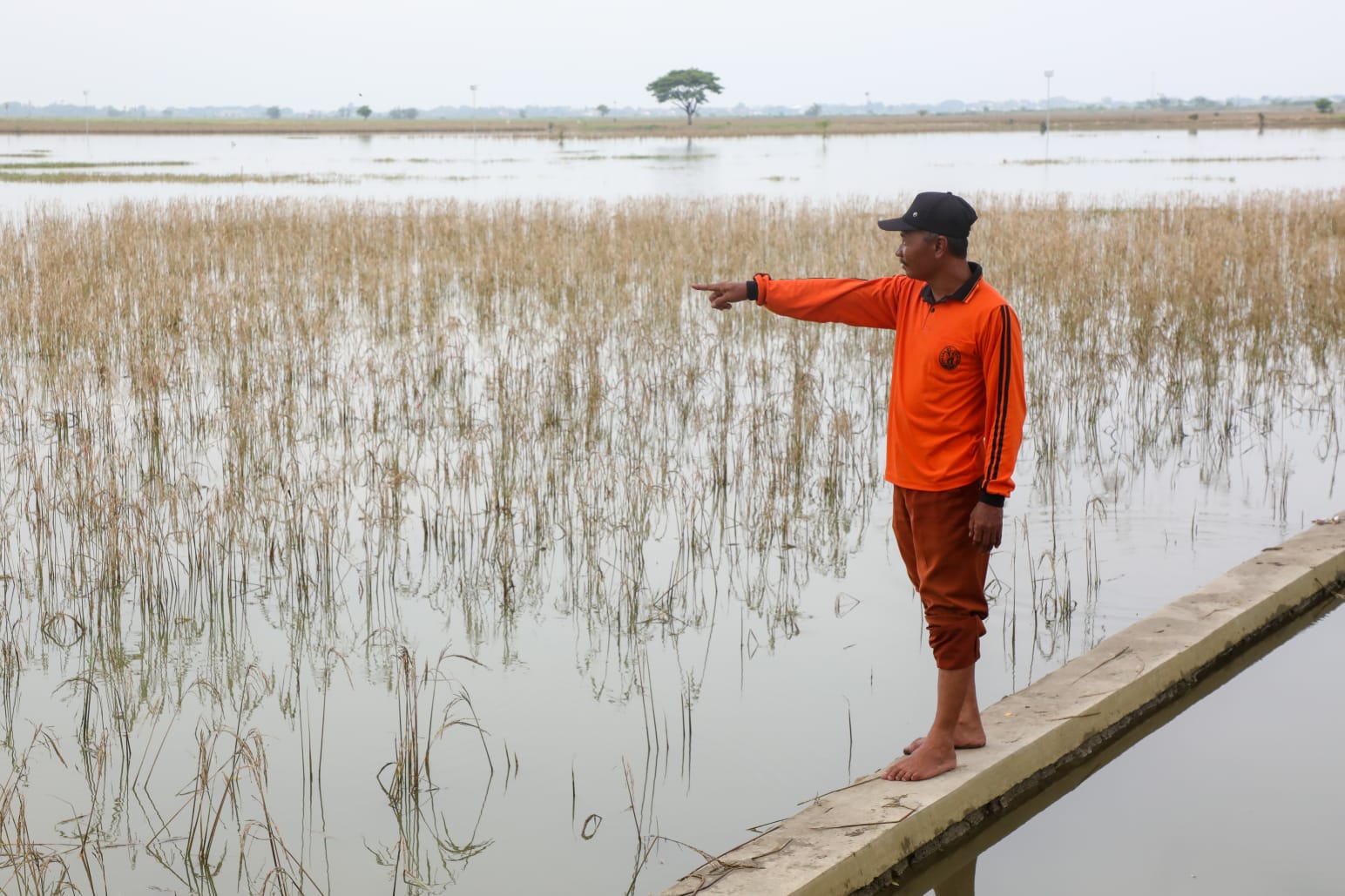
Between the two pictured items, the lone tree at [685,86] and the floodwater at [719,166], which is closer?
the floodwater at [719,166]

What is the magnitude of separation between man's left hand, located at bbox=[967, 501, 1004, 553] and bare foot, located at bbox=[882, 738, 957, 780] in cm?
63

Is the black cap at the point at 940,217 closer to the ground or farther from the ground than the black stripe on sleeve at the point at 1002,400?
farther from the ground

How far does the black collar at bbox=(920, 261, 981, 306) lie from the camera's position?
11.8 ft

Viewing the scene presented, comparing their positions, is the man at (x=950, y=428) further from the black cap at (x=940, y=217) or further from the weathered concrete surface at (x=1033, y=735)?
the weathered concrete surface at (x=1033, y=735)

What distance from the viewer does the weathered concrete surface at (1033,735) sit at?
3273 millimetres

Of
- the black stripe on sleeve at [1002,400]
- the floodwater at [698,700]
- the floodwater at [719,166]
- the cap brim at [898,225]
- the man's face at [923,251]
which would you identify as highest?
the floodwater at [719,166]

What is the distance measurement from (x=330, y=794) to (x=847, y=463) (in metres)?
4.40

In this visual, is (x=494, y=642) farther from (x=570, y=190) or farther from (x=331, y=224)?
(x=570, y=190)

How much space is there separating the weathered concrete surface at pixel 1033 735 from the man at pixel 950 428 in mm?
150

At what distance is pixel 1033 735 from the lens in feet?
13.1

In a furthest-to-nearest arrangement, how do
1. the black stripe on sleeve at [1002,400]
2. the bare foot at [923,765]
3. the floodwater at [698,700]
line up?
the floodwater at [698,700], the bare foot at [923,765], the black stripe on sleeve at [1002,400]

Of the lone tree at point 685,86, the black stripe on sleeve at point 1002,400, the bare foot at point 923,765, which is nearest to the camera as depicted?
the black stripe on sleeve at point 1002,400

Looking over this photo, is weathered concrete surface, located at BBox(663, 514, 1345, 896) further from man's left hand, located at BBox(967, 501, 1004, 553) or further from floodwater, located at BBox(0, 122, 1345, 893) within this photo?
man's left hand, located at BBox(967, 501, 1004, 553)

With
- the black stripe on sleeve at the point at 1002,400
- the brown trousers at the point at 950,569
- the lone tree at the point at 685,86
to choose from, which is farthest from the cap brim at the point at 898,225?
the lone tree at the point at 685,86
